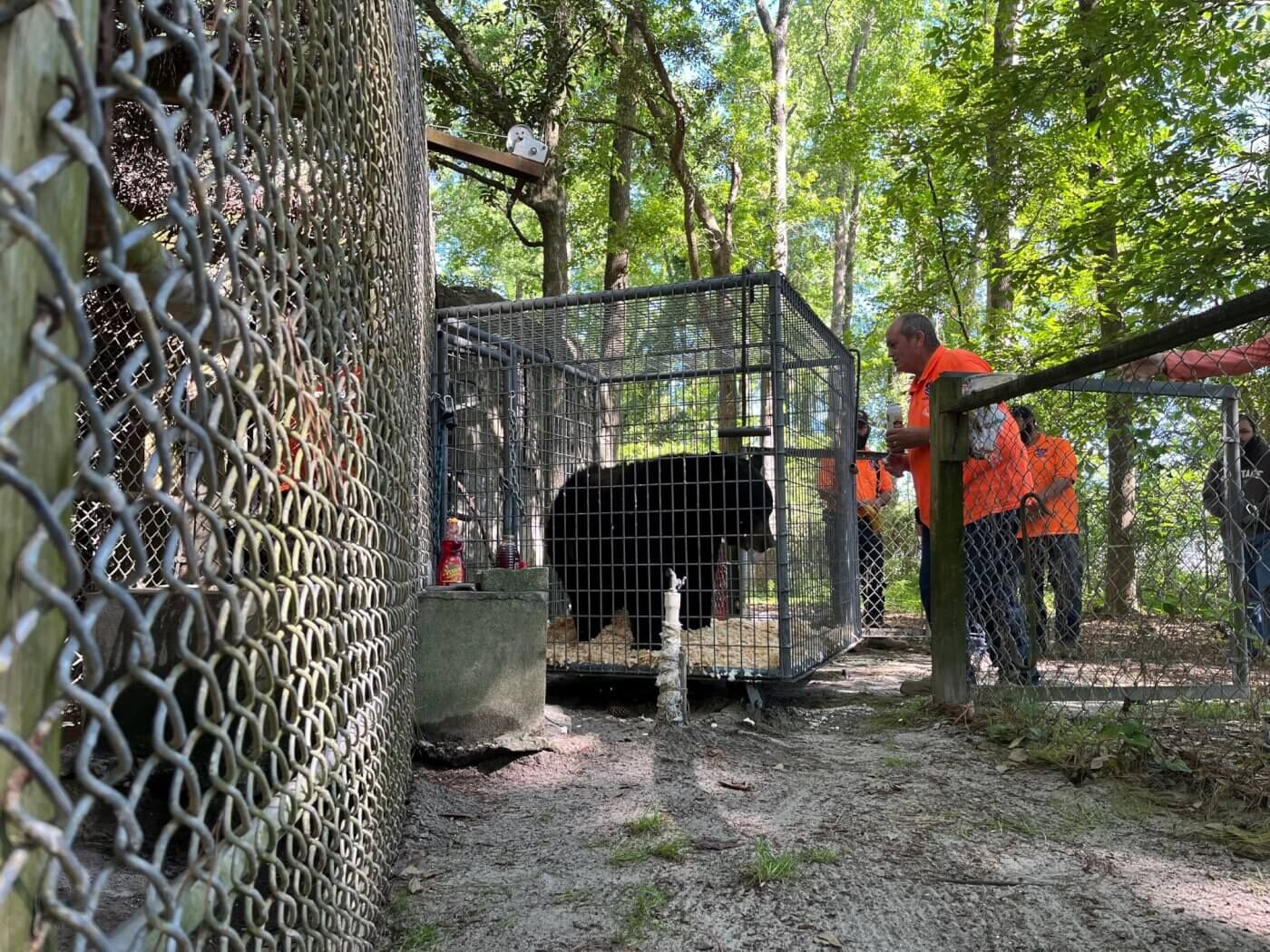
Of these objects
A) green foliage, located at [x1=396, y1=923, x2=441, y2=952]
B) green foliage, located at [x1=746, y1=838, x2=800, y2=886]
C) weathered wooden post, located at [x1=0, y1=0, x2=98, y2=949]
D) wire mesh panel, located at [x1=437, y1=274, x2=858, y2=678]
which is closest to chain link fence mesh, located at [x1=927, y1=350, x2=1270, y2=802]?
wire mesh panel, located at [x1=437, y1=274, x2=858, y2=678]

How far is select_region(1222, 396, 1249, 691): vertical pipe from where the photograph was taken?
319 cm

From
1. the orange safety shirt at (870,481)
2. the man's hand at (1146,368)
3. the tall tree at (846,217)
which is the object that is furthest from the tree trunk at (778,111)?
the man's hand at (1146,368)

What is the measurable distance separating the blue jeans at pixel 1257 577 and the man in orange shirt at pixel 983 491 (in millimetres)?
930

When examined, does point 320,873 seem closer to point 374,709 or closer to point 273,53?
point 374,709

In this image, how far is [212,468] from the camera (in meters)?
0.84

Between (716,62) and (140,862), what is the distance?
1291 cm

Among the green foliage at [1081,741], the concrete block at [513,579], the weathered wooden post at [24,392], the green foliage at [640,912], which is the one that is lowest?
the green foliage at [640,912]

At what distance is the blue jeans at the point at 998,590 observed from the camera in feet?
13.4

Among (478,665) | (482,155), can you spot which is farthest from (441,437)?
(482,155)

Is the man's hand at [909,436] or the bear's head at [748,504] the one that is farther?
the bear's head at [748,504]

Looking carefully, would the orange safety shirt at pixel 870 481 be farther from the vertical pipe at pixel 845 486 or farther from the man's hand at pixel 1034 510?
the man's hand at pixel 1034 510

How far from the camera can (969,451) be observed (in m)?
4.30

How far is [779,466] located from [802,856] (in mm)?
2220

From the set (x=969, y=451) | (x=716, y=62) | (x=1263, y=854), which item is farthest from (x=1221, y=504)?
(x=716, y=62)
